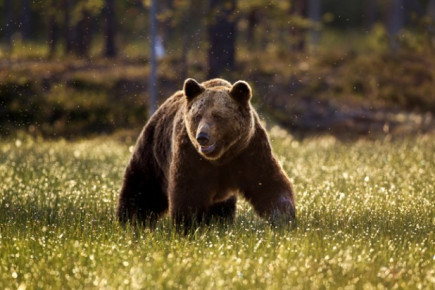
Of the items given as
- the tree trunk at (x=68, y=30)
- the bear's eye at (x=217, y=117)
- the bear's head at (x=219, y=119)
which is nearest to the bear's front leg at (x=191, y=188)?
the bear's head at (x=219, y=119)

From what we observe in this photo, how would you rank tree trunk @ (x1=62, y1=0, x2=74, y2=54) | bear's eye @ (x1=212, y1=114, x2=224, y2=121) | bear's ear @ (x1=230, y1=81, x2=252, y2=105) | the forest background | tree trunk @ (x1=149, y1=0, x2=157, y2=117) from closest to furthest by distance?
1. bear's eye @ (x1=212, y1=114, x2=224, y2=121)
2. bear's ear @ (x1=230, y1=81, x2=252, y2=105)
3. tree trunk @ (x1=149, y1=0, x2=157, y2=117)
4. the forest background
5. tree trunk @ (x1=62, y1=0, x2=74, y2=54)

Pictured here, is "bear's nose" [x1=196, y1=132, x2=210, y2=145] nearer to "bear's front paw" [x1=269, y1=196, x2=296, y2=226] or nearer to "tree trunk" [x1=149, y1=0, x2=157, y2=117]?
"bear's front paw" [x1=269, y1=196, x2=296, y2=226]

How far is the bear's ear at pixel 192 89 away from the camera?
20.2 feet

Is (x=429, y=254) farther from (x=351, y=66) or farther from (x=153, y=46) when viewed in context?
(x=351, y=66)

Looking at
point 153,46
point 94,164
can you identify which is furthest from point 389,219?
point 153,46

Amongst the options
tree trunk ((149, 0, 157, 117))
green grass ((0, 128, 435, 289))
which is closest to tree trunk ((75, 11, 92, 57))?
tree trunk ((149, 0, 157, 117))

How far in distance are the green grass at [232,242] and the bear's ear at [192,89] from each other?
100 cm

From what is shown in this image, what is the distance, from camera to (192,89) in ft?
20.3

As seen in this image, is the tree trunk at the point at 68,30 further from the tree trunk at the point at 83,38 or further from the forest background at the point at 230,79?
the forest background at the point at 230,79

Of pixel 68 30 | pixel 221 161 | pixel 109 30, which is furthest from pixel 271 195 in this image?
pixel 68 30

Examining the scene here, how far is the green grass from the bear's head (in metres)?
0.58

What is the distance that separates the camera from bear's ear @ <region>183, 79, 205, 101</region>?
6156mm

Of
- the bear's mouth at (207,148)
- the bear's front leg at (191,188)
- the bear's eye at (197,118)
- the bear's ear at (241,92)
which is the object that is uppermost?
the bear's ear at (241,92)

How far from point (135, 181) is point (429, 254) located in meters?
2.99
